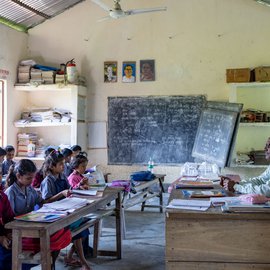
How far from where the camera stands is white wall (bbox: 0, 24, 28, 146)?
6.35 meters

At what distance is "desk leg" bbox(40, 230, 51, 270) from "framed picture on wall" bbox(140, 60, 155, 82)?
465 centimetres

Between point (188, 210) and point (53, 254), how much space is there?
110cm

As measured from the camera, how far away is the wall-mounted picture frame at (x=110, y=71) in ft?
22.4

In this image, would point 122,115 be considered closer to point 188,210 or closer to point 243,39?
point 243,39

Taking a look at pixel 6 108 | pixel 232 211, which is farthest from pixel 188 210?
pixel 6 108

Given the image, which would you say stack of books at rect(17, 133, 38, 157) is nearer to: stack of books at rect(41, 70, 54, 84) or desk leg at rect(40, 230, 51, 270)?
stack of books at rect(41, 70, 54, 84)

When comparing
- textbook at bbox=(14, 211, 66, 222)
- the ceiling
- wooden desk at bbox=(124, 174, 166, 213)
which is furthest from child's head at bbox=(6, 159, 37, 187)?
the ceiling

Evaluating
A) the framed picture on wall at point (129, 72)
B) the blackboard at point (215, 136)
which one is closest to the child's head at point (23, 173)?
the blackboard at point (215, 136)

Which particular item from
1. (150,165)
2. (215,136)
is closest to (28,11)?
(150,165)

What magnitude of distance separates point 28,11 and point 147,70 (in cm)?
213

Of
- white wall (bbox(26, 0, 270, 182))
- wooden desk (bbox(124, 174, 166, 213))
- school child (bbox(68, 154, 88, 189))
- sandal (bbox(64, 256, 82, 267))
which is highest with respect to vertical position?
white wall (bbox(26, 0, 270, 182))

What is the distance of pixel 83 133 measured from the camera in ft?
22.4

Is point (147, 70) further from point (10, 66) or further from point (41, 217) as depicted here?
point (41, 217)

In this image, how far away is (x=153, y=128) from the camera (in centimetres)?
668
